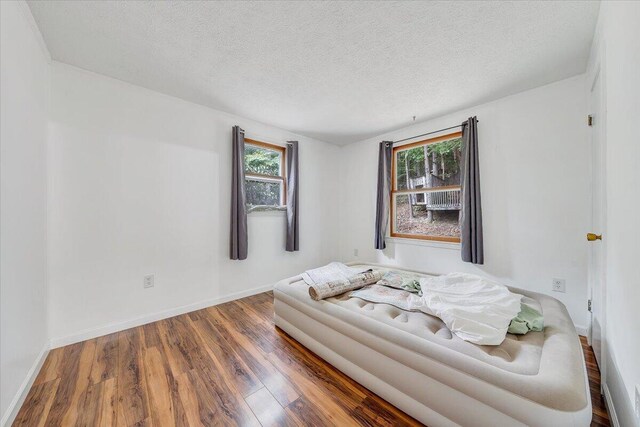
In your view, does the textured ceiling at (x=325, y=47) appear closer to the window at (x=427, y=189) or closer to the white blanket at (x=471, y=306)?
the window at (x=427, y=189)

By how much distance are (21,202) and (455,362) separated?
2538 mm

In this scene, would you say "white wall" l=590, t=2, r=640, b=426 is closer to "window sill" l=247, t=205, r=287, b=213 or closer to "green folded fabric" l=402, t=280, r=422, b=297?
"green folded fabric" l=402, t=280, r=422, b=297

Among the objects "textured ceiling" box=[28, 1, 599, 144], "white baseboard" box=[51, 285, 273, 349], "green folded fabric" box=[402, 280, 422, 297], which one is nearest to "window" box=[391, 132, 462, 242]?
"textured ceiling" box=[28, 1, 599, 144]

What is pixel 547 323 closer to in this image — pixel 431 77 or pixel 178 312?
pixel 431 77

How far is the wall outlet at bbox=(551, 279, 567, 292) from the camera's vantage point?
217 cm

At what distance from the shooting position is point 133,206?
226 centimetres

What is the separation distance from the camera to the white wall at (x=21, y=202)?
122 centimetres

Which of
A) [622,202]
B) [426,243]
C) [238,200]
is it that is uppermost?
[238,200]

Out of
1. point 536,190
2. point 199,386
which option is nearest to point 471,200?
point 536,190

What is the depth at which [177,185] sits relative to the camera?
253 centimetres

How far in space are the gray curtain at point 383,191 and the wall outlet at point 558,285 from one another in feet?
5.98

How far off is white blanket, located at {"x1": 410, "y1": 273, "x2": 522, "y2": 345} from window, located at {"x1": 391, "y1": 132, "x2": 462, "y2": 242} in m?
1.49

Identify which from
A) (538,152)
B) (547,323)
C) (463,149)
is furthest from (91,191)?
(538,152)

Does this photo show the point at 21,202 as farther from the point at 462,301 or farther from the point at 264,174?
the point at 462,301
